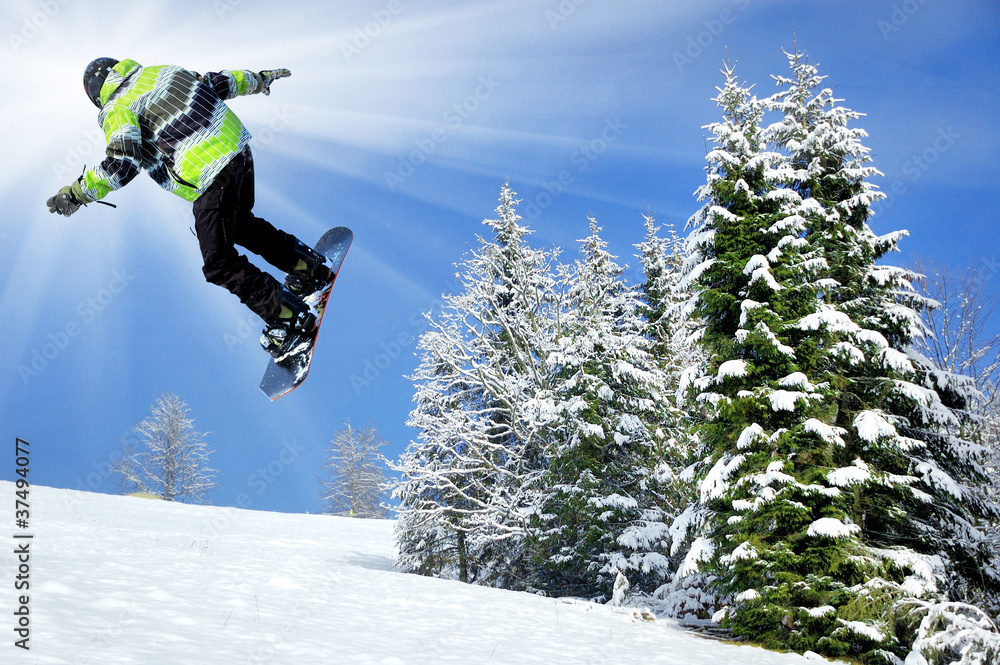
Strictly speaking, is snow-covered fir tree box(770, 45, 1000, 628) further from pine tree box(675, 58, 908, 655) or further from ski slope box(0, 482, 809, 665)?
ski slope box(0, 482, 809, 665)

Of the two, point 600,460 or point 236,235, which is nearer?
point 236,235

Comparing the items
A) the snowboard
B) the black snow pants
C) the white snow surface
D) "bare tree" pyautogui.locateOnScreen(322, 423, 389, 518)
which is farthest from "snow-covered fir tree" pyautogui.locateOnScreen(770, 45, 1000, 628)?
"bare tree" pyautogui.locateOnScreen(322, 423, 389, 518)

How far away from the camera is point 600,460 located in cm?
1403

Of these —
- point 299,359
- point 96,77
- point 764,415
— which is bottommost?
point 299,359

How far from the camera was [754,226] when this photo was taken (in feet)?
36.0

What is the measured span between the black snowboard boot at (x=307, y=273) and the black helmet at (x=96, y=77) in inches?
66.8

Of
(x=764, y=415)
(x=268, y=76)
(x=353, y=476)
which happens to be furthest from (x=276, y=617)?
(x=353, y=476)

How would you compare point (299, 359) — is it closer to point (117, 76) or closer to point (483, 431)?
point (117, 76)

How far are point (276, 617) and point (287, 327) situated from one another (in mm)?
3492

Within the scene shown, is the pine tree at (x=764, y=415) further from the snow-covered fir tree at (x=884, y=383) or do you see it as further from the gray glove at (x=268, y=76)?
the gray glove at (x=268, y=76)

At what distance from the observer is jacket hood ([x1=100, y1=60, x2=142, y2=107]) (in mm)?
3635

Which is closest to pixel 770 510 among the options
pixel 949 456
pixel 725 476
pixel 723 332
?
pixel 725 476

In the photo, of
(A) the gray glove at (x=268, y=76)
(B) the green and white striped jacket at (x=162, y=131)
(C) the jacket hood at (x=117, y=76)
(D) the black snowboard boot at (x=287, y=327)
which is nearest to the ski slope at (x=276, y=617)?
(D) the black snowboard boot at (x=287, y=327)

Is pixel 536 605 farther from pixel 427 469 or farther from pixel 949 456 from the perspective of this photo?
pixel 949 456
